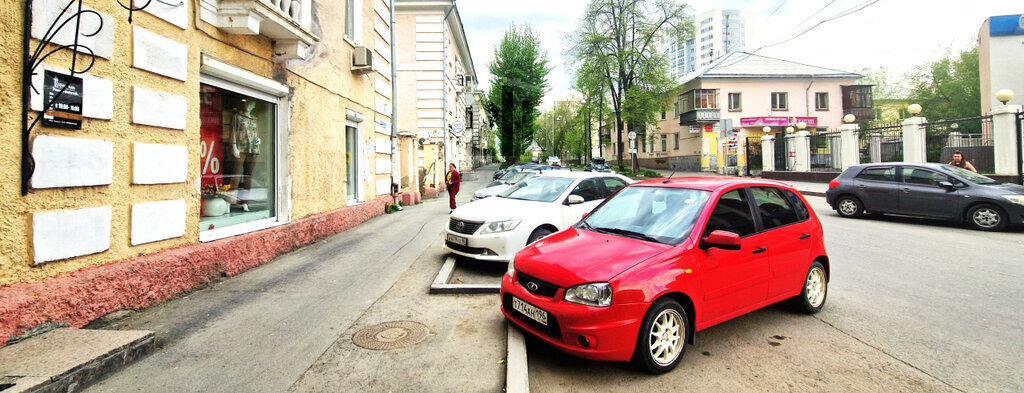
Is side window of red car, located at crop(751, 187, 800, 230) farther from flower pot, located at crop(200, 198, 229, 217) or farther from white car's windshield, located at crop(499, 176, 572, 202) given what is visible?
flower pot, located at crop(200, 198, 229, 217)

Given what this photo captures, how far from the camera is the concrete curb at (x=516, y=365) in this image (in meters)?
3.17

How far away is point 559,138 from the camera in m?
87.8

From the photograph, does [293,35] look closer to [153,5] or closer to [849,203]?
[153,5]

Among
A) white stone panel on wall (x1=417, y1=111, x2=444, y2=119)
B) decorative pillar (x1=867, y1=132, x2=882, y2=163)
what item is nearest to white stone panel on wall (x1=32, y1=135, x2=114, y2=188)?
white stone panel on wall (x1=417, y1=111, x2=444, y2=119)

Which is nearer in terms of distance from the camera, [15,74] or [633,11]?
[15,74]

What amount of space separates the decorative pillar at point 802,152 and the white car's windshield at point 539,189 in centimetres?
2225

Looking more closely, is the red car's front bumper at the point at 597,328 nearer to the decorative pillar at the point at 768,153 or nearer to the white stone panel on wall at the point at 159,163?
the white stone panel on wall at the point at 159,163

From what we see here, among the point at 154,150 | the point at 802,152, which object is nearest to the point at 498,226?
the point at 154,150

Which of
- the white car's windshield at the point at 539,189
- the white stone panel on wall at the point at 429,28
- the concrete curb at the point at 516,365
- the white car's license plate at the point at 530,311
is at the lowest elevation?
the concrete curb at the point at 516,365

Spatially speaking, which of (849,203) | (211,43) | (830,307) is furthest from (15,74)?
(849,203)

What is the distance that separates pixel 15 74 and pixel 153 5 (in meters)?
1.68

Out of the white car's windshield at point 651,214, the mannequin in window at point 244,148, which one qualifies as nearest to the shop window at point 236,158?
the mannequin in window at point 244,148

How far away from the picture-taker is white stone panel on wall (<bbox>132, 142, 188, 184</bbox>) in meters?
4.86

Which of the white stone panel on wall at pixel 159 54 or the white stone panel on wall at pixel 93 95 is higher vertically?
the white stone panel on wall at pixel 159 54
